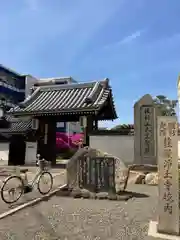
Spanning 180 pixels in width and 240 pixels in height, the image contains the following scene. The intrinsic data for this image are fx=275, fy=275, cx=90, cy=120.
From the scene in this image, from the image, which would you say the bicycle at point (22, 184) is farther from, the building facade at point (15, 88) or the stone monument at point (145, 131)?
the building facade at point (15, 88)

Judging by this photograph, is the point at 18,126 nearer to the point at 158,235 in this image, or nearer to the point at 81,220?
the point at 81,220

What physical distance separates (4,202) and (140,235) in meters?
4.65

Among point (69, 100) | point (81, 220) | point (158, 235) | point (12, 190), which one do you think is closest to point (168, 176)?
point (158, 235)

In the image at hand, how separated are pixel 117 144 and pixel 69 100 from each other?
605cm

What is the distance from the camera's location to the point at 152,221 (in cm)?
672

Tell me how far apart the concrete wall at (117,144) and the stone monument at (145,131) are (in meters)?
2.95

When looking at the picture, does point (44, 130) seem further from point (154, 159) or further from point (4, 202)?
point (4, 202)

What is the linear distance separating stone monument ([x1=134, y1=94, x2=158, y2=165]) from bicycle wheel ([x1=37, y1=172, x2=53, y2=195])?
649cm

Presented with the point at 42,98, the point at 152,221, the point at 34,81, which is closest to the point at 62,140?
the point at 42,98

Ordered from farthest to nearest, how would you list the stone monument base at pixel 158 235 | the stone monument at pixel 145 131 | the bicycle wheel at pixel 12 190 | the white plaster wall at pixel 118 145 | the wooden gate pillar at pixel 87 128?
the wooden gate pillar at pixel 87 128, the white plaster wall at pixel 118 145, the stone monument at pixel 145 131, the bicycle wheel at pixel 12 190, the stone monument base at pixel 158 235

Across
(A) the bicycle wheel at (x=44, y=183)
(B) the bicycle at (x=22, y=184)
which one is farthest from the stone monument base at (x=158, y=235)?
(A) the bicycle wheel at (x=44, y=183)

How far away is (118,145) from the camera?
19000 millimetres

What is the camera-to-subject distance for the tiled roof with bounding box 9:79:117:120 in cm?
2066

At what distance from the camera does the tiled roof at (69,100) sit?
20.7 meters
